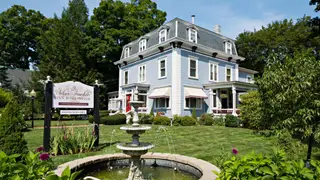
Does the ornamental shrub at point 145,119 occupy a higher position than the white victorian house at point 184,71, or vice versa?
the white victorian house at point 184,71

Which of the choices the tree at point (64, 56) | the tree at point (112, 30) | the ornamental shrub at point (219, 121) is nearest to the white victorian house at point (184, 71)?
the ornamental shrub at point (219, 121)

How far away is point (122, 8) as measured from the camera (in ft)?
110

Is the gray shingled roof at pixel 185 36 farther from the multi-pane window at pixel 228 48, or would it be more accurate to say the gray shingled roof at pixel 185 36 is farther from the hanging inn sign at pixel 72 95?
the hanging inn sign at pixel 72 95

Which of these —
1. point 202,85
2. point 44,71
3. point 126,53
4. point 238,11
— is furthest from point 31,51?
point 238,11

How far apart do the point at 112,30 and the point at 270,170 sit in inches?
1270

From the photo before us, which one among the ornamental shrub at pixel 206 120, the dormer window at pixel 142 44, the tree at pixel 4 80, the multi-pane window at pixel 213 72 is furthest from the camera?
the tree at pixel 4 80

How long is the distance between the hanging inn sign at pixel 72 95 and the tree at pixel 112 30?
2491cm

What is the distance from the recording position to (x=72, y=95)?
23.9 feet

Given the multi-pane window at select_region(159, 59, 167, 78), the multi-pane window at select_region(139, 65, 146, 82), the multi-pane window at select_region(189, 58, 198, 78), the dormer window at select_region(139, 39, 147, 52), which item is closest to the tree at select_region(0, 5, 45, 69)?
the dormer window at select_region(139, 39, 147, 52)

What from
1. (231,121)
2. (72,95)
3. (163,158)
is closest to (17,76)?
(231,121)

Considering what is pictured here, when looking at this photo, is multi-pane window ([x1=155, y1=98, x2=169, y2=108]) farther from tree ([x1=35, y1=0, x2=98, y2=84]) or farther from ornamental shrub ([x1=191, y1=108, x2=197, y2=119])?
tree ([x1=35, y1=0, x2=98, y2=84])

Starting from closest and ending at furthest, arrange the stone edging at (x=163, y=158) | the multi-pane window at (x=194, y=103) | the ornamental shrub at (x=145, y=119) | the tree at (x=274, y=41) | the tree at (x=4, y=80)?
the stone edging at (x=163, y=158)
the ornamental shrub at (x=145, y=119)
the multi-pane window at (x=194, y=103)
the tree at (x=274, y=41)
the tree at (x=4, y=80)

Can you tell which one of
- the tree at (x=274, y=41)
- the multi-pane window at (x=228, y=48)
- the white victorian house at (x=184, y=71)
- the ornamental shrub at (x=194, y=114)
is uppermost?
the tree at (x=274, y=41)

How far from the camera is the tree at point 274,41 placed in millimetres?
29441
